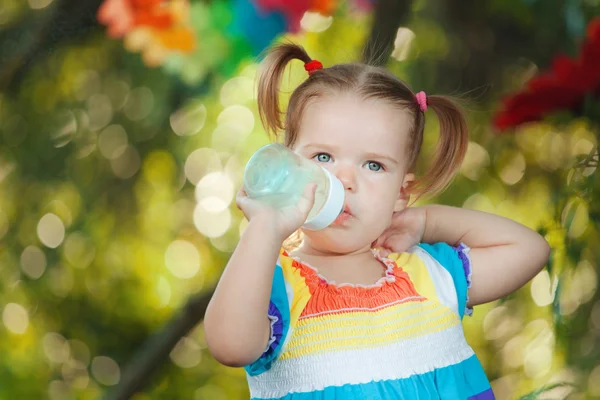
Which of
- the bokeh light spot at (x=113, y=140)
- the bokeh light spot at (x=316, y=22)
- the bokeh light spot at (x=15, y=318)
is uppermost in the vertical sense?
the bokeh light spot at (x=316, y=22)

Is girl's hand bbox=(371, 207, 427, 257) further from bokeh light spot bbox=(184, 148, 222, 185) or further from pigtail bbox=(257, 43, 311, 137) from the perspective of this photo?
bokeh light spot bbox=(184, 148, 222, 185)

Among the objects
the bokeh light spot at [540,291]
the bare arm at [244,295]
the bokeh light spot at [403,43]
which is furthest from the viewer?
the bokeh light spot at [403,43]

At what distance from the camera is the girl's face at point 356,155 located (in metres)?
1.07

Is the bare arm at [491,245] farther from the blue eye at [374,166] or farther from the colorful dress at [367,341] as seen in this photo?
the blue eye at [374,166]

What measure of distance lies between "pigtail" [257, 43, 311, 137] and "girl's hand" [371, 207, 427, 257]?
8.0 inches

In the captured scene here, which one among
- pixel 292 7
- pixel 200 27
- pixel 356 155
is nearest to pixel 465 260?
pixel 356 155

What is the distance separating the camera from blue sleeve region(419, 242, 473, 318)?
1140 millimetres

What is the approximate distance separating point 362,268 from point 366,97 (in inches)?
8.1

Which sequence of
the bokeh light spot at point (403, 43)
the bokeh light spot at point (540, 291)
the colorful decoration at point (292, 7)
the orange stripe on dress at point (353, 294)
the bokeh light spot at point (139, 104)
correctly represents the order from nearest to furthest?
1. the orange stripe on dress at point (353, 294)
2. the bokeh light spot at point (540, 291)
3. the bokeh light spot at point (403, 43)
4. the colorful decoration at point (292, 7)
5. the bokeh light spot at point (139, 104)

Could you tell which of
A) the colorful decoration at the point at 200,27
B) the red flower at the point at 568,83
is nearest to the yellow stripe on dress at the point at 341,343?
the red flower at the point at 568,83

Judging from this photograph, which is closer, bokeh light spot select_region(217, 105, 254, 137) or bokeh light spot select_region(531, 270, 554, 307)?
bokeh light spot select_region(531, 270, 554, 307)

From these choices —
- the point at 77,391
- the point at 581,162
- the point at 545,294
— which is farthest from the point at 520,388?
the point at 77,391

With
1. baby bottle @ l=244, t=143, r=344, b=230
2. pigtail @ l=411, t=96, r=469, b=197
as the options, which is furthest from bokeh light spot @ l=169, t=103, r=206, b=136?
baby bottle @ l=244, t=143, r=344, b=230

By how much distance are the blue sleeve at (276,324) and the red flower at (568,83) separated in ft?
2.13
